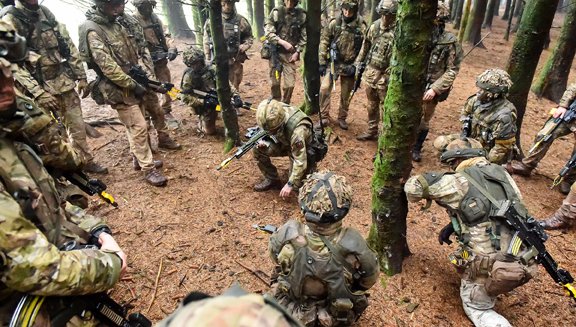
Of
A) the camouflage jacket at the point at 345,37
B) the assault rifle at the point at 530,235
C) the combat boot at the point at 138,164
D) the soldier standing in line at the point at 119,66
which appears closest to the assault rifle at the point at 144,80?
the soldier standing in line at the point at 119,66

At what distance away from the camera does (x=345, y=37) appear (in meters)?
7.52

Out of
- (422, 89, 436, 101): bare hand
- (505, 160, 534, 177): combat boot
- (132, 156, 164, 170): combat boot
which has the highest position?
(422, 89, 436, 101): bare hand

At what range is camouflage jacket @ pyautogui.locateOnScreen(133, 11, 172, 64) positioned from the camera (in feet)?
26.2

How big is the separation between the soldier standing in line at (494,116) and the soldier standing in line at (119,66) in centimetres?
520

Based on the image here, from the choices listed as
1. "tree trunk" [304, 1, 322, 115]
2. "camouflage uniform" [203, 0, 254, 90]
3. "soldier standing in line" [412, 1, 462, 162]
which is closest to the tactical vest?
"soldier standing in line" [412, 1, 462, 162]

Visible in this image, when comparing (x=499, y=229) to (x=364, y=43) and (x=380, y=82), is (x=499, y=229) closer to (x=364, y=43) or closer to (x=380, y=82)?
(x=380, y=82)

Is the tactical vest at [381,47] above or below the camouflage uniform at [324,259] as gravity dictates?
above

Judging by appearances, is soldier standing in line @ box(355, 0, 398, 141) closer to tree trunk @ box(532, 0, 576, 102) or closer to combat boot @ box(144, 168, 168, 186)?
combat boot @ box(144, 168, 168, 186)

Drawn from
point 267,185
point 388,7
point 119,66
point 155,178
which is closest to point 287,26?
point 388,7

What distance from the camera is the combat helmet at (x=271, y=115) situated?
4.96m

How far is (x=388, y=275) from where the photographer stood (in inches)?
163

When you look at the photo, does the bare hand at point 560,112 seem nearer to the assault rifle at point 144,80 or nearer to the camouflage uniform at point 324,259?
the camouflage uniform at point 324,259

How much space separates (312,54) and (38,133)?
547 centimetres

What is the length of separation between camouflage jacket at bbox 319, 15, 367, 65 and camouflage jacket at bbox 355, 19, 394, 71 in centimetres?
45
